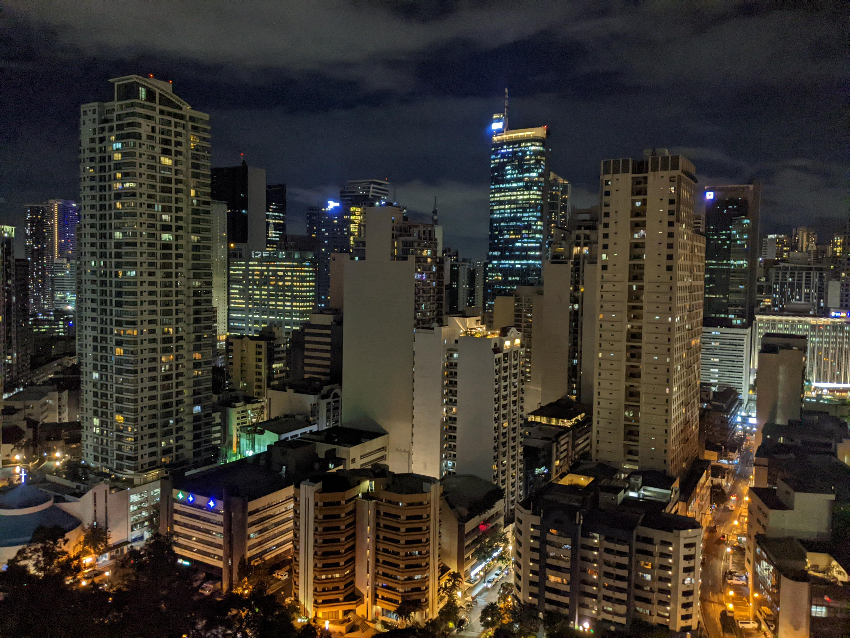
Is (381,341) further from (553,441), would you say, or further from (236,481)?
(236,481)

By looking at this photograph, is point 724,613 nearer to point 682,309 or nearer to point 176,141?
point 682,309

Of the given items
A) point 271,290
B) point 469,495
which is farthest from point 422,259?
point 271,290

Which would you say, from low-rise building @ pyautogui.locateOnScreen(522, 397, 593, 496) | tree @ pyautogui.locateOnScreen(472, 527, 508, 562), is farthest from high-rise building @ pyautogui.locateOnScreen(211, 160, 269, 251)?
tree @ pyautogui.locateOnScreen(472, 527, 508, 562)

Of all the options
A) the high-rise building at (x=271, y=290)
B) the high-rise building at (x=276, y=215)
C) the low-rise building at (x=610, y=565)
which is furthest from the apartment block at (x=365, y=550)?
the high-rise building at (x=276, y=215)

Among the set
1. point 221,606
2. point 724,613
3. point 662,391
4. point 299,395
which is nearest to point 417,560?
point 221,606

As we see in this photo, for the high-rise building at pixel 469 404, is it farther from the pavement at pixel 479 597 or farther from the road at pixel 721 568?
the road at pixel 721 568

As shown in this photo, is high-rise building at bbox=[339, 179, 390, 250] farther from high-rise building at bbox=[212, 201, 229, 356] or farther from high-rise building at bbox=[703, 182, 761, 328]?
high-rise building at bbox=[703, 182, 761, 328]
